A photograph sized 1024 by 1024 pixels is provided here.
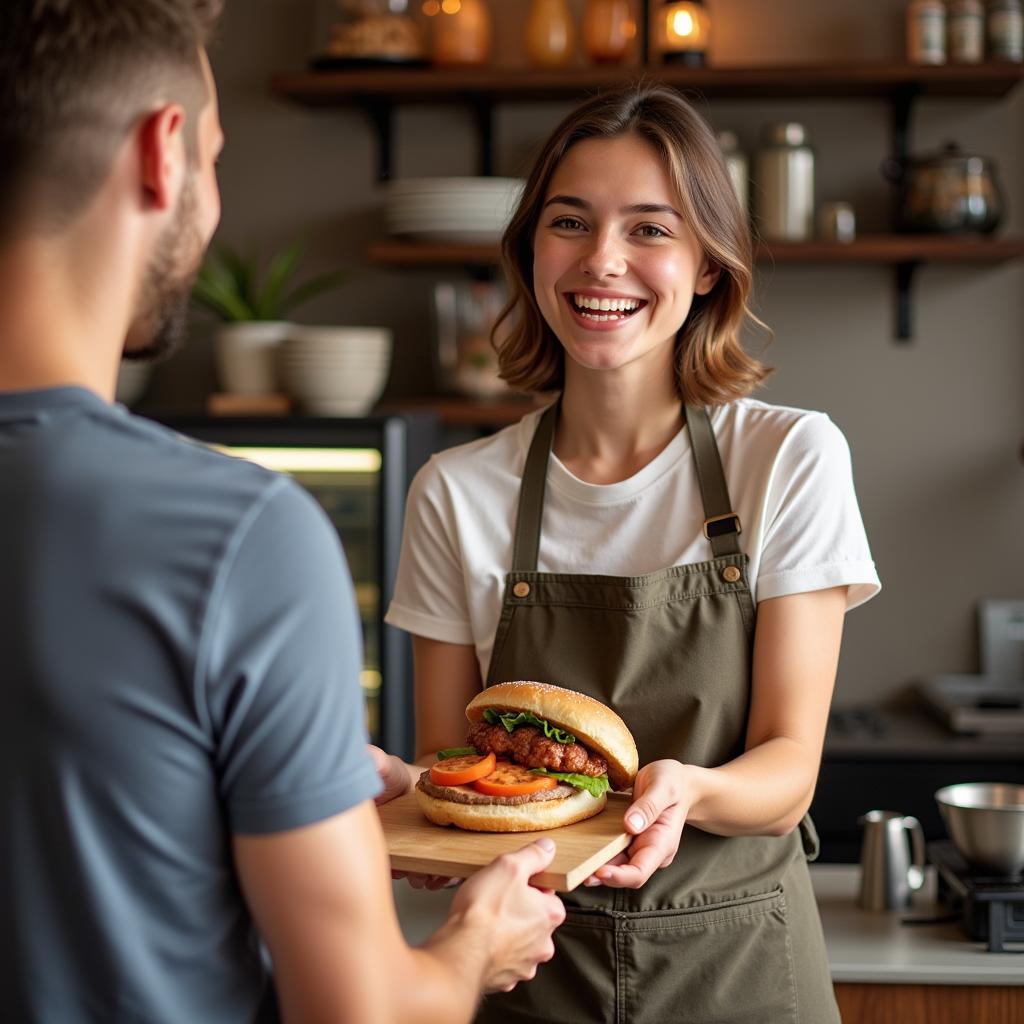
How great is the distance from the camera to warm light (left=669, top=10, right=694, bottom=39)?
347 cm

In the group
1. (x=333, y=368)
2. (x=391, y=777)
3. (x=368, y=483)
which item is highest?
(x=333, y=368)

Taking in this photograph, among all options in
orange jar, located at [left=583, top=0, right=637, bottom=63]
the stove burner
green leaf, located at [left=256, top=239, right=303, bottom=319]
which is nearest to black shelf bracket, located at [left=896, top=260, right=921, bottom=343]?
orange jar, located at [left=583, top=0, right=637, bottom=63]

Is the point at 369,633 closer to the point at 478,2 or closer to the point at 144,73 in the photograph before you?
the point at 478,2

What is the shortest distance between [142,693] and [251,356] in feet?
9.10

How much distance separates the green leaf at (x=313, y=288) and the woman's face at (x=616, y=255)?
6.64ft

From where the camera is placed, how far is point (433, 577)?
1.80 metres

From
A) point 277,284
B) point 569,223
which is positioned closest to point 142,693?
point 569,223

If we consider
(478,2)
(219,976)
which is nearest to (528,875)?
(219,976)

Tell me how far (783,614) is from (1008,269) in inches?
94.1

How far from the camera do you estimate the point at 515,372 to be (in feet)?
6.43

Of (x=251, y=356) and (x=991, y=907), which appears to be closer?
(x=991, y=907)

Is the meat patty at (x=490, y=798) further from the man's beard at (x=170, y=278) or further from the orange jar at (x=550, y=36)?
the orange jar at (x=550, y=36)

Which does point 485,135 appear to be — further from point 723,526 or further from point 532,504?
point 723,526

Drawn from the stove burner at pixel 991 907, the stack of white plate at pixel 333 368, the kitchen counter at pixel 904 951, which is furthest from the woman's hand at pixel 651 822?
the stack of white plate at pixel 333 368
